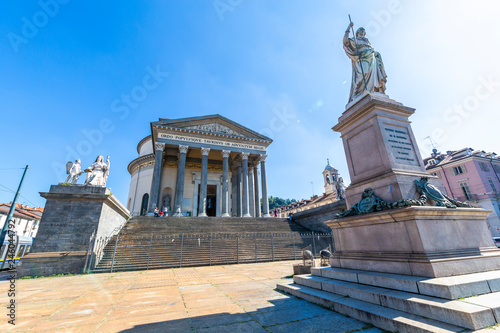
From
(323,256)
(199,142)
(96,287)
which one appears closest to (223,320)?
(323,256)

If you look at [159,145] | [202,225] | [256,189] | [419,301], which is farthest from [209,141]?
[419,301]

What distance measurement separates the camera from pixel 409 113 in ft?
16.7

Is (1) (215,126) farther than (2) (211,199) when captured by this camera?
No

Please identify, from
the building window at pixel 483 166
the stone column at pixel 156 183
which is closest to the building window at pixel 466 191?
the building window at pixel 483 166

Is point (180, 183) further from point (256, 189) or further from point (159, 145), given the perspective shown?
point (256, 189)

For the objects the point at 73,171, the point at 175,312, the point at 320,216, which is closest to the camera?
the point at 175,312

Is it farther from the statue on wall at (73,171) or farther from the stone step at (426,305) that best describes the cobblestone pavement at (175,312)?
the statue on wall at (73,171)

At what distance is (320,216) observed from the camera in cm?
1706

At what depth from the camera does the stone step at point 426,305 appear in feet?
6.86

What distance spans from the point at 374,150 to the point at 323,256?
331 centimetres

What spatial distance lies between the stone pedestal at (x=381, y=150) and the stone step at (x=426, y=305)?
5.42 ft

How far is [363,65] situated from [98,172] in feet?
42.0

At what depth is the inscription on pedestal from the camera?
446 centimetres

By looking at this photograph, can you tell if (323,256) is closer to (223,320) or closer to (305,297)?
(305,297)
